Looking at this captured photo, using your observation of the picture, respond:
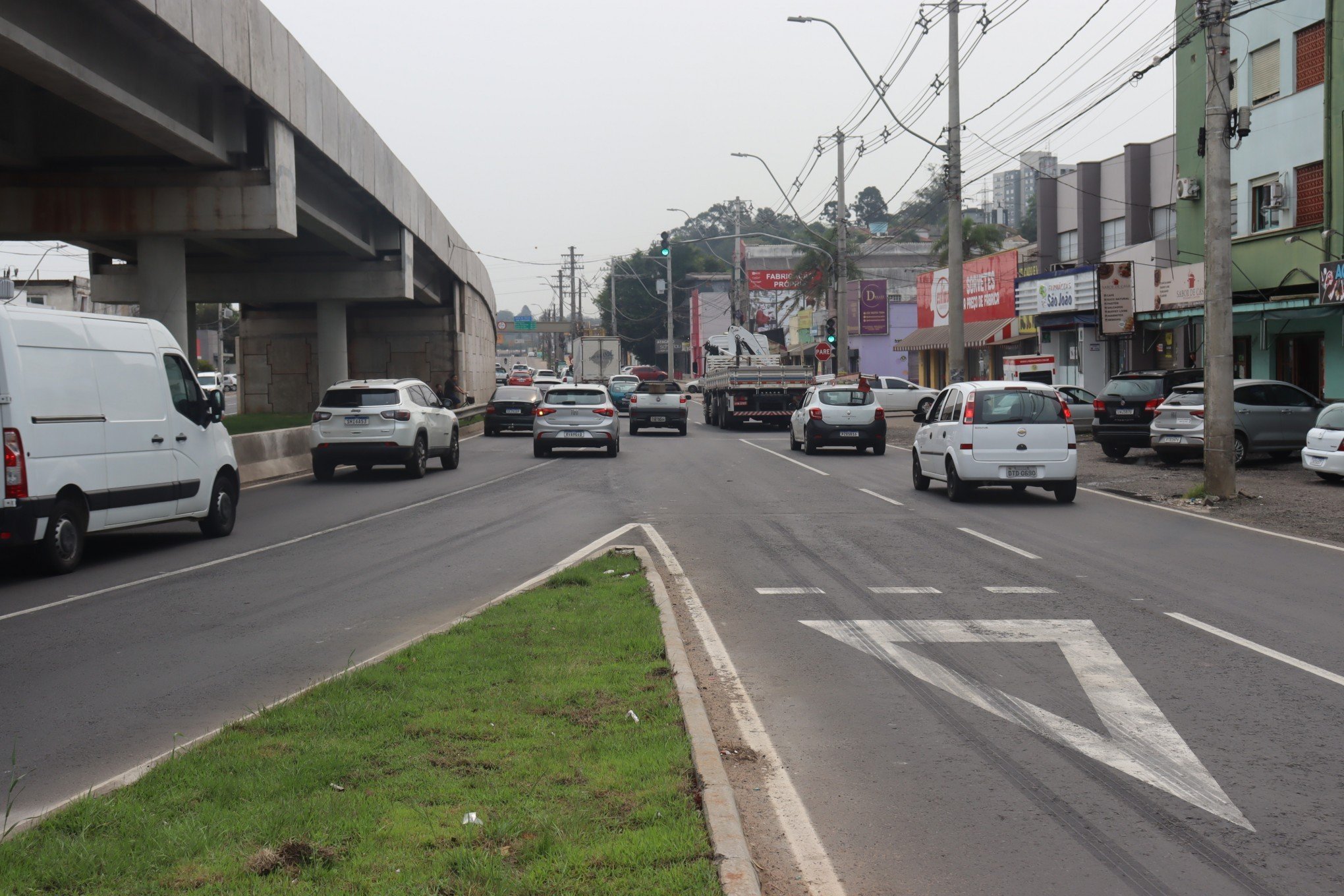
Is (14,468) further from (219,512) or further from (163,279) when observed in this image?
(163,279)

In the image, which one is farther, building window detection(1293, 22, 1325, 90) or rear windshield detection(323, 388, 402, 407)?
building window detection(1293, 22, 1325, 90)

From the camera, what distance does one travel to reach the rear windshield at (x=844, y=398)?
29.5 meters

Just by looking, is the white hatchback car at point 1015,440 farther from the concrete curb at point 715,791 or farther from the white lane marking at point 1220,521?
the concrete curb at point 715,791

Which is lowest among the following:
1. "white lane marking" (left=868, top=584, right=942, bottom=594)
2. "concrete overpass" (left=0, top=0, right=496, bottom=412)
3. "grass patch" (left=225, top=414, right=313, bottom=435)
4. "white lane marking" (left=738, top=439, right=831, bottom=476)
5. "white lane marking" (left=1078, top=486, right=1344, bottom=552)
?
"white lane marking" (left=1078, top=486, right=1344, bottom=552)

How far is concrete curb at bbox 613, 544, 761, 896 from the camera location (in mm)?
4215

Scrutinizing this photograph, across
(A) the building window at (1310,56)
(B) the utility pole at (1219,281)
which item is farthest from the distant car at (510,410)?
(B) the utility pole at (1219,281)

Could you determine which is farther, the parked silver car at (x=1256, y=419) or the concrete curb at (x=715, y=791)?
the parked silver car at (x=1256, y=419)

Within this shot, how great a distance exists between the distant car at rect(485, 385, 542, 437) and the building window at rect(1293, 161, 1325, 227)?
2169 centimetres

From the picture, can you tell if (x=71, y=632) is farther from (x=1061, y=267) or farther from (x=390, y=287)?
(x=1061, y=267)

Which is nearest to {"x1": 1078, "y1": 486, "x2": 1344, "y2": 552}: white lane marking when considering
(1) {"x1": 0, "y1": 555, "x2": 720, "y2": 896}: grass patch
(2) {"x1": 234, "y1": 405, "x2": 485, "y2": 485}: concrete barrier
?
(1) {"x1": 0, "y1": 555, "x2": 720, "y2": 896}: grass patch

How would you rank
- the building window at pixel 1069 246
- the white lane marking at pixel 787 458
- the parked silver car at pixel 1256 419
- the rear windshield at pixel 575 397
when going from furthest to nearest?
the building window at pixel 1069 246, the rear windshield at pixel 575 397, the white lane marking at pixel 787 458, the parked silver car at pixel 1256 419

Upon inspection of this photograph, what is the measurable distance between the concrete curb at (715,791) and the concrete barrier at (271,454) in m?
17.0

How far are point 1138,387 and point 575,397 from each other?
12241 millimetres

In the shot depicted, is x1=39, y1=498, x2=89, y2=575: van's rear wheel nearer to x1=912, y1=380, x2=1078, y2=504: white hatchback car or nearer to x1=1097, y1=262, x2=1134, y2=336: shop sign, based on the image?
x1=912, y1=380, x2=1078, y2=504: white hatchback car
